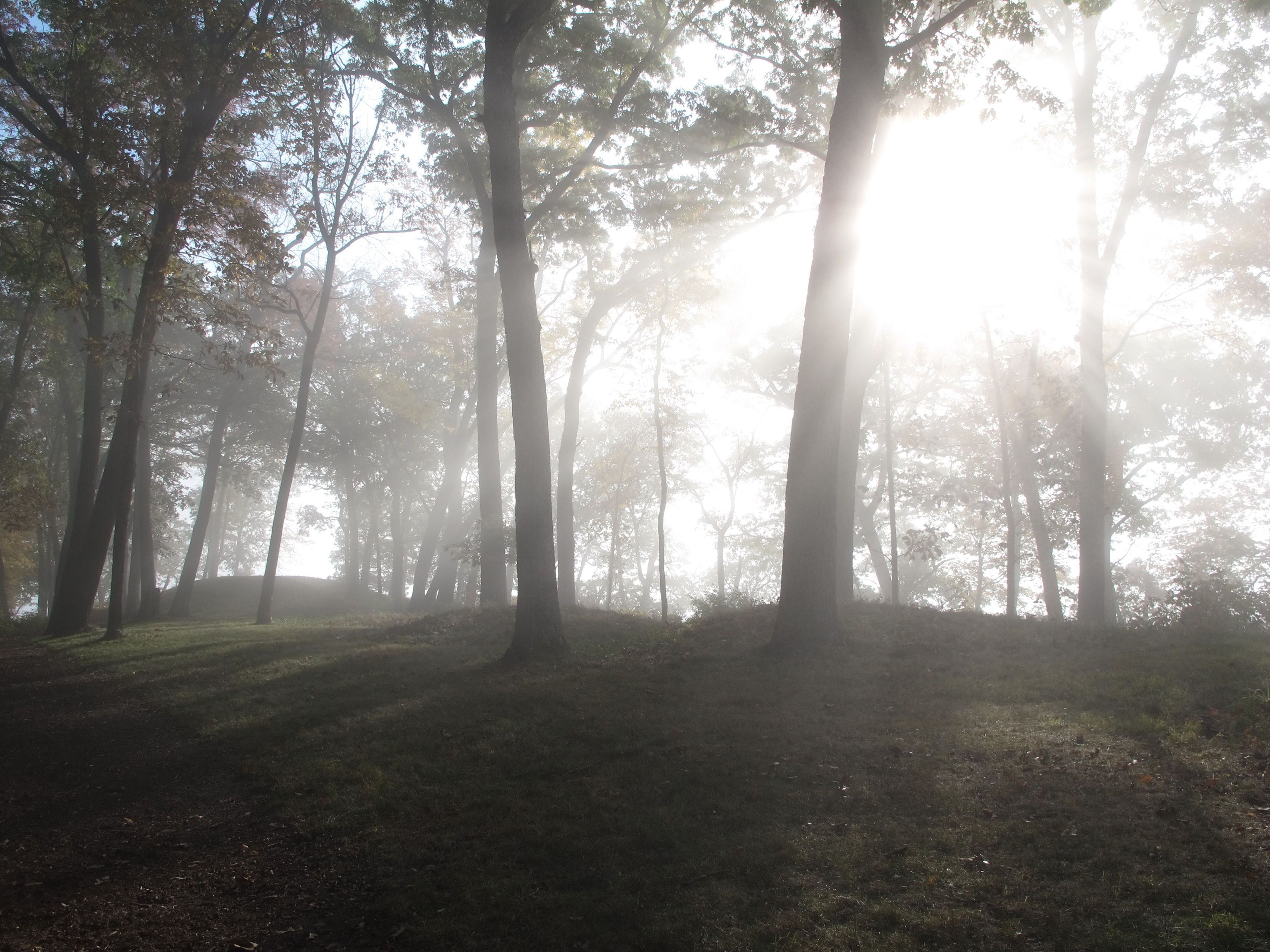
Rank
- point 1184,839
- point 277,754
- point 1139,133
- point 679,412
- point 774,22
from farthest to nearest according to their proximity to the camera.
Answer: point 679,412 < point 1139,133 < point 774,22 < point 277,754 < point 1184,839

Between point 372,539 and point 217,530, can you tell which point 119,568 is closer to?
point 372,539

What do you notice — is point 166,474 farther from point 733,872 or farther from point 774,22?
point 733,872

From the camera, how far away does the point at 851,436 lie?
1658cm

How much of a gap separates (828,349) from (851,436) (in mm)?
6313

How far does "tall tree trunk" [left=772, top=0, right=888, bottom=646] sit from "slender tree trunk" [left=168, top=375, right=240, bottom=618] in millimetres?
22857

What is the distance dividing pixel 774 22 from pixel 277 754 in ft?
53.0

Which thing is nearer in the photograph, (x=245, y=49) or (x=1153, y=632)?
(x=1153, y=632)

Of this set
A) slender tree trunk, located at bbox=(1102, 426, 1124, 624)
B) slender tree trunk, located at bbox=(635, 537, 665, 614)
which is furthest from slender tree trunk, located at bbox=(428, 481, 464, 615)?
slender tree trunk, located at bbox=(635, 537, 665, 614)

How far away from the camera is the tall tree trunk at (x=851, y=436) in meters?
16.8

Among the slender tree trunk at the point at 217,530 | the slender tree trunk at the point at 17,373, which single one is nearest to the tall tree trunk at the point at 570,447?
the slender tree trunk at the point at 17,373

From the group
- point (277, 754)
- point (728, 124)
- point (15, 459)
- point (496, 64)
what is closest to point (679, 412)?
point (728, 124)

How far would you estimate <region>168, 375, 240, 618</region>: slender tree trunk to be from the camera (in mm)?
26844

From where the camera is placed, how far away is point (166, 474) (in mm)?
31656

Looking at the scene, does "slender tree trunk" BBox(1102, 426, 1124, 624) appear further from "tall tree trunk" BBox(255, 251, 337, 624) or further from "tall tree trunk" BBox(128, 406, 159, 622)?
"tall tree trunk" BBox(128, 406, 159, 622)
